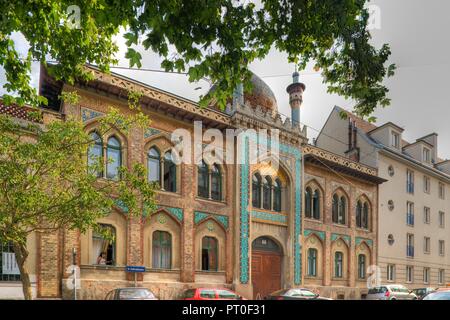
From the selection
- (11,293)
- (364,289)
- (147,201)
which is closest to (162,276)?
(11,293)

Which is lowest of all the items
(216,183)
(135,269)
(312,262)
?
(312,262)

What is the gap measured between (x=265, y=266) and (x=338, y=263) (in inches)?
Result: 285

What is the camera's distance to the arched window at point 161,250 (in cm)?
1883

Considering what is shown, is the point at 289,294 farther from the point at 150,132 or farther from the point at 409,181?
the point at 409,181

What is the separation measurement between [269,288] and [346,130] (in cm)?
1627

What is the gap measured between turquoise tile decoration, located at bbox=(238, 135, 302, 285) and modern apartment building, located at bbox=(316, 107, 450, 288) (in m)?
8.68

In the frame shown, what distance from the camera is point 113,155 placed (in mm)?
18109

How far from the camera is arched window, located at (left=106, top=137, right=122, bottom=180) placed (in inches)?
705

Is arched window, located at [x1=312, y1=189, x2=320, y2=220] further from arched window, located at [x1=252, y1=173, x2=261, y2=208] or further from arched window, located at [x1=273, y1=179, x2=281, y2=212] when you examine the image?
arched window, located at [x1=252, y1=173, x2=261, y2=208]

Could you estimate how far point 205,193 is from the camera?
69.6ft

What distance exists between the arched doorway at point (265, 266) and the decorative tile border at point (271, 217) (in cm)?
124

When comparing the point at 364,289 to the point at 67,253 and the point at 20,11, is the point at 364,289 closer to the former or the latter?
the point at 67,253

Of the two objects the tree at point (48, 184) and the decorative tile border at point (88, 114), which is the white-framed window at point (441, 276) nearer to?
the decorative tile border at point (88, 114)

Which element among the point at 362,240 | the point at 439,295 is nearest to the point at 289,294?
the point at 439,295
